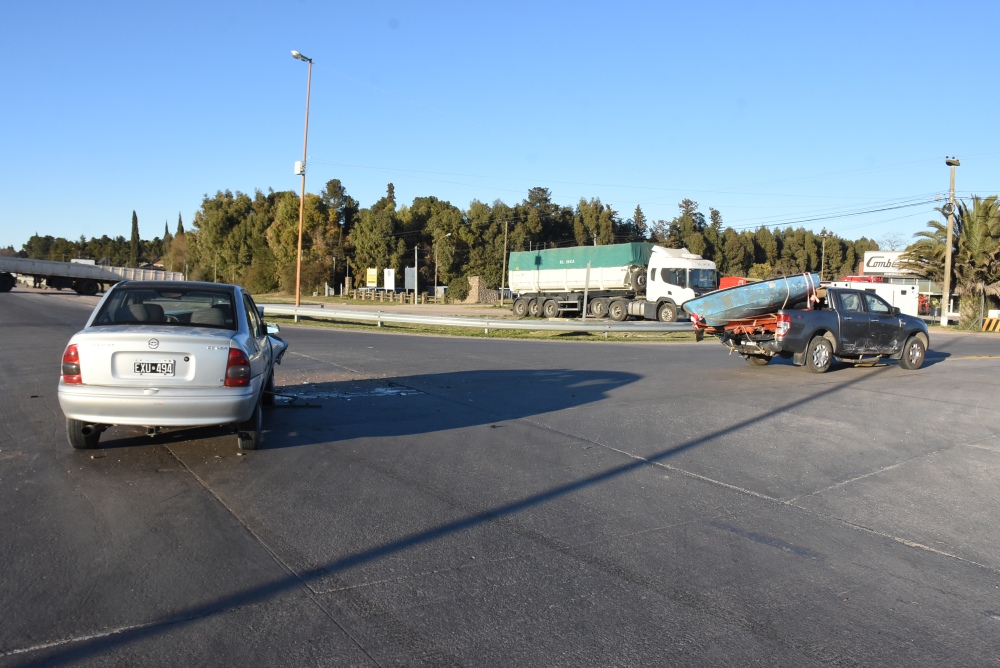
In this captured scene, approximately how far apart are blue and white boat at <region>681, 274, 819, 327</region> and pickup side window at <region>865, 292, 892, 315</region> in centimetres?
142

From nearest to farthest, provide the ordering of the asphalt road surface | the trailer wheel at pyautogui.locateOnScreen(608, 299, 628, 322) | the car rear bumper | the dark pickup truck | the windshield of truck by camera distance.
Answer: the asphalt road surface → the car rear bumper → the dark pickup truck → the windshield of truck → the trailer wheel at pyautogui.locateOnScreen(608, 299, 628, 322)

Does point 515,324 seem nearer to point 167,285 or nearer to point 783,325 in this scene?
point 783,325

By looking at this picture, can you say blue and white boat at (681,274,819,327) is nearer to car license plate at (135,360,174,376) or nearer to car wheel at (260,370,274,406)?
car wheel at (260,370,274,406)

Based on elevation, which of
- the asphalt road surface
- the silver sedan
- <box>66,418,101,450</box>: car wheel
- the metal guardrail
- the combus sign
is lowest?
the asphalt road surface

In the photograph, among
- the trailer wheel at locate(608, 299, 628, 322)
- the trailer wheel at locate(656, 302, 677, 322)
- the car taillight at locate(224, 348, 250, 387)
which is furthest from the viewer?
the trailer wheel at locate(608, 299, 628, 322)

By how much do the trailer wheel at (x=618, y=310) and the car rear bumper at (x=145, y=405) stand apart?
104ft

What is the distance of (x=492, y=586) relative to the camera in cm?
449

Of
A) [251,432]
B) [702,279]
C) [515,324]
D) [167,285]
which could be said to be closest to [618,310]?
[702,279]

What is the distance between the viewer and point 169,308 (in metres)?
7.77

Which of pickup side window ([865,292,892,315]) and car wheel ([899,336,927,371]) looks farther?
car wheel ([899,336,927,371])

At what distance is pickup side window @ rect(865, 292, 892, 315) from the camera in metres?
15.8

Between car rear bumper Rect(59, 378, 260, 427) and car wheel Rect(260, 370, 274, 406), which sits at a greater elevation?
car rear bumper Rect(59, 378, 260, 427)

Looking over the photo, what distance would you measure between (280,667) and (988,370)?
1760cm

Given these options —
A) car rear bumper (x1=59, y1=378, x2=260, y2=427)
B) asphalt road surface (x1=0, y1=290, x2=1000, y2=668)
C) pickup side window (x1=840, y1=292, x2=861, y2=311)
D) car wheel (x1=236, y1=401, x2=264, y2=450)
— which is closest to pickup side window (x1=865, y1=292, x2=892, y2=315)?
pickup side window (x1=840, y1=292, x2=861, y2=311)
